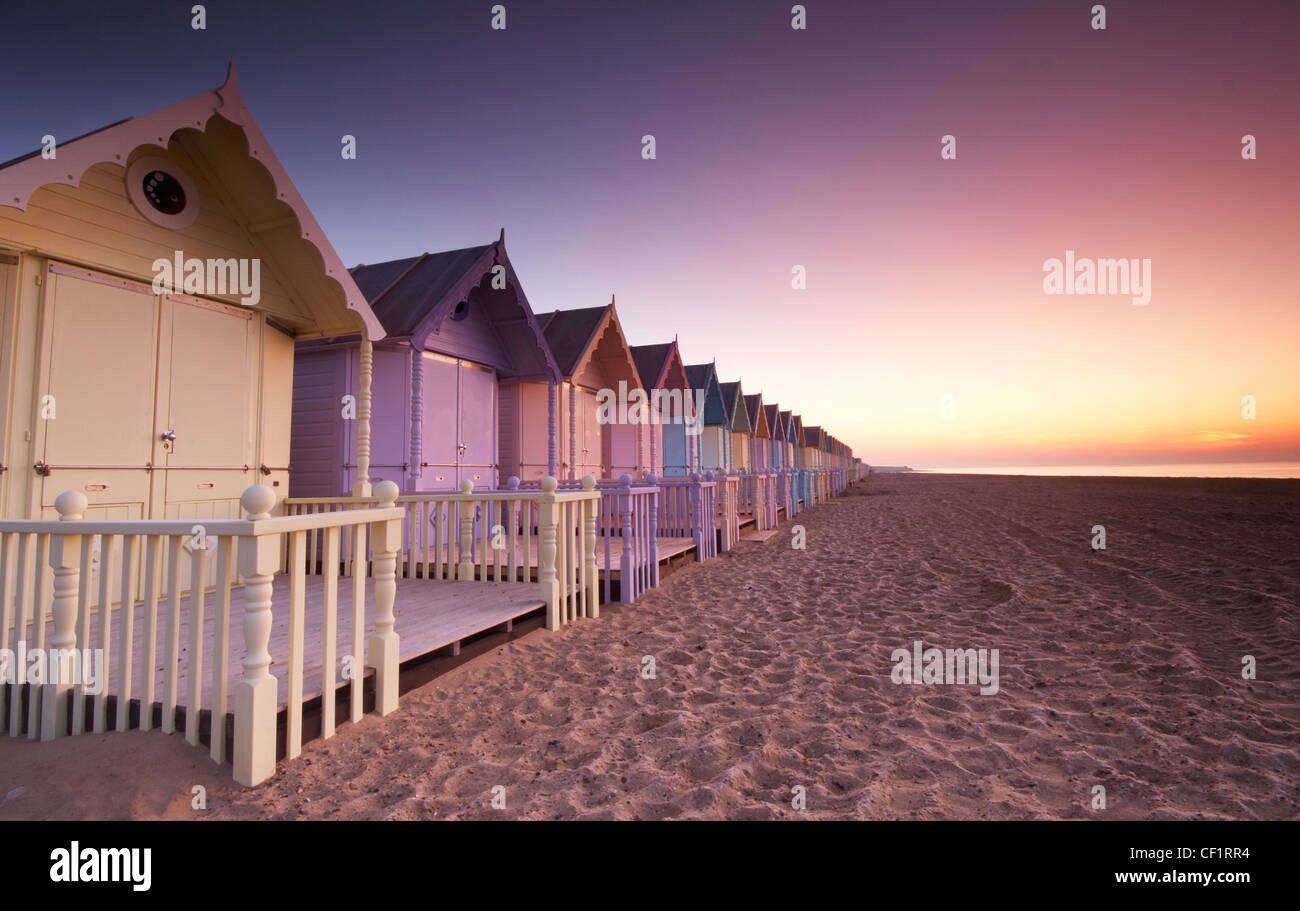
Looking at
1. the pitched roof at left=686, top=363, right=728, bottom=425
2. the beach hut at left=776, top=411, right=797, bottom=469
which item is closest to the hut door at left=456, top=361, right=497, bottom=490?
the pitched roof at left=686, top=363, right=728, bottom=425

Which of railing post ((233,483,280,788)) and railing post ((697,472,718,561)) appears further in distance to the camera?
railing post ((697,472,718,561))

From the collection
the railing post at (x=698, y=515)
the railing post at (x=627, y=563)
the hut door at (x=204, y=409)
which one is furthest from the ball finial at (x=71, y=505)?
the railing post at (x=698, y=515)

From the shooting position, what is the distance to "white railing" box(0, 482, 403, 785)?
258 cm

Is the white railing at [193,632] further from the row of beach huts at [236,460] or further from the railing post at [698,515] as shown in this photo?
the railing post at [698,515]

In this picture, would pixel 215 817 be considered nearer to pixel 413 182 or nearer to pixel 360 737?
pixel 360 737

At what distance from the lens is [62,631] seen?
3.06 m

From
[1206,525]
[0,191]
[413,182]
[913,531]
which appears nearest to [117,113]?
[0,191]

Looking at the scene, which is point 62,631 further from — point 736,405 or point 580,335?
point 736,405

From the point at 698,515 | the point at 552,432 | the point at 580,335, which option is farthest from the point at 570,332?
the point at 698,515

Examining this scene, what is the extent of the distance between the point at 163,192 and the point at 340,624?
4.66 meters

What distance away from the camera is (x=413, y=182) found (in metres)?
12.5

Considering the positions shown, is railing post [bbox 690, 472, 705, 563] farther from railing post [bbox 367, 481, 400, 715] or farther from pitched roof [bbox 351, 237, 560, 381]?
railing post [bbox 367, 481, 400, 715]

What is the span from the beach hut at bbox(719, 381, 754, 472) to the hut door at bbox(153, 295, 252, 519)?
60.8 feet

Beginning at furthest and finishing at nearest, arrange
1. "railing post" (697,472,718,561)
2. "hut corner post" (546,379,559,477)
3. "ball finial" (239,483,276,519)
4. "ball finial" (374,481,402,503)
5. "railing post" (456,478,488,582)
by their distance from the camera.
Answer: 1. "hut corner post" (546,379,559,477)
2. "railing post" (697,472,718,561)
3. "railing post" (456,478,488,582)
4. "ball finial" (374,481,402,503)
5. "ball finial" (239,483,276,519)
